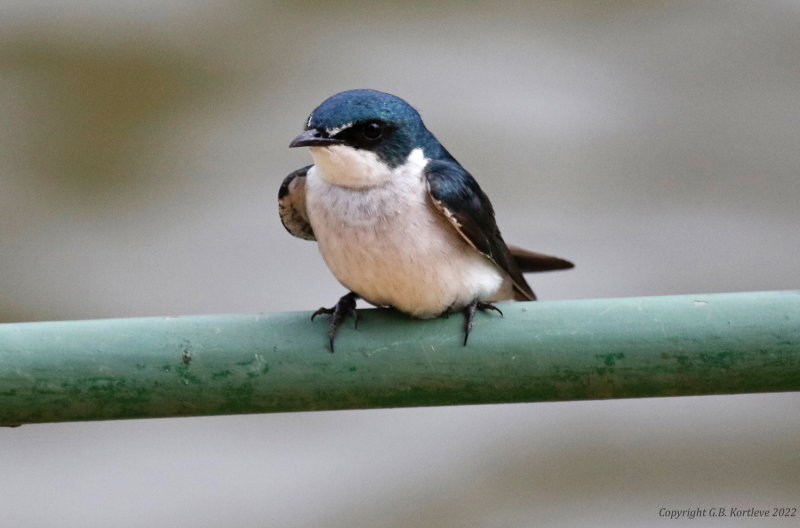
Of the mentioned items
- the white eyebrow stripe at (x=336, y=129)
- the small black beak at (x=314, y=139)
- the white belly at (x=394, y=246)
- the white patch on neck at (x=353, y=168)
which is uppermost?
the white eyebrow stripe at (x=336, y=129)

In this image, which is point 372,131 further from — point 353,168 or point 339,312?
point 339,312

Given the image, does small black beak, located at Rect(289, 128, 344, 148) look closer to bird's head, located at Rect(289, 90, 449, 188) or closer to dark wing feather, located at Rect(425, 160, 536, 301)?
bird's head, located at Rect(289, 90, 449, 188)

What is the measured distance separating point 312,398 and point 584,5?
9.55ft

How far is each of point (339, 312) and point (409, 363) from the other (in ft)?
0.68

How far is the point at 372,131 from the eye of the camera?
56.5 inches

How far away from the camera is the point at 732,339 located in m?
1.10

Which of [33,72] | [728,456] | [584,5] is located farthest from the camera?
[584,5]

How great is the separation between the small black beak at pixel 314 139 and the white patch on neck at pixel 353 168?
0.02 meters

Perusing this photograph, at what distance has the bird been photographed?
141cm

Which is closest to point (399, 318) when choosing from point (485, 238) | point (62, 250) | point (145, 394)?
point (485, 238)

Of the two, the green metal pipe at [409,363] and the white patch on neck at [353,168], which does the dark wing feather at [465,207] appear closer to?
the white patch on neck at [353,168]

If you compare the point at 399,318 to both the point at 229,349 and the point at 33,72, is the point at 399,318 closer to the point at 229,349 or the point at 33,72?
the point at 229,349

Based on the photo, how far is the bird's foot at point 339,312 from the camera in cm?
125

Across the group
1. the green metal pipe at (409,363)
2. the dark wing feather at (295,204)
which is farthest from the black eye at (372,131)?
the green metal pipe at (409,363)
